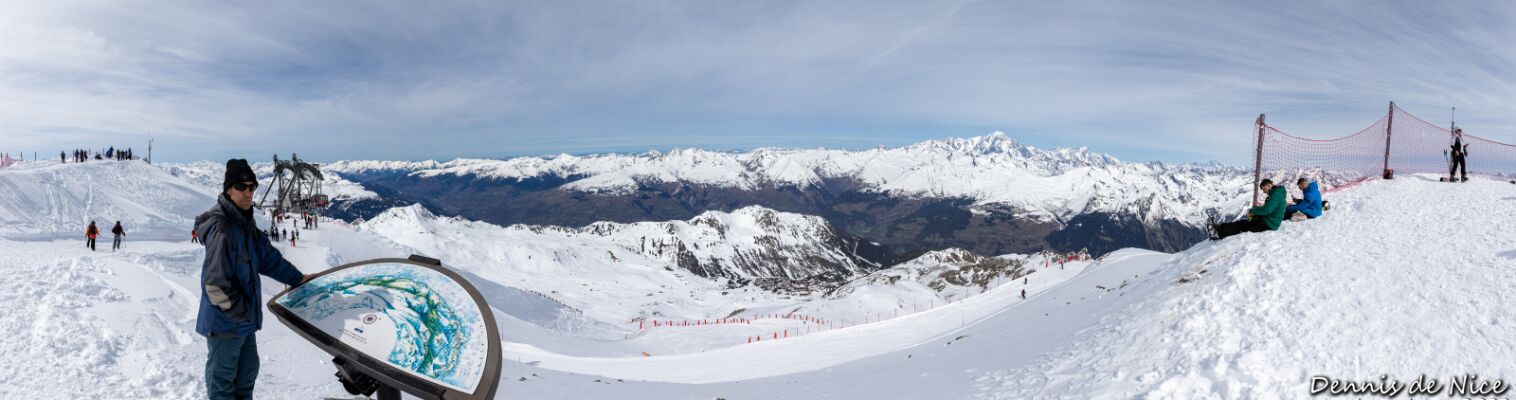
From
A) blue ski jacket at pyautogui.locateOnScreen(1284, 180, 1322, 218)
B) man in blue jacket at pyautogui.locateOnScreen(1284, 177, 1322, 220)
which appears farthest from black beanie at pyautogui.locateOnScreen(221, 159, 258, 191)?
blue ski jacket at pyautogui.locateOnScreen(1284, 180, 1322, 218)

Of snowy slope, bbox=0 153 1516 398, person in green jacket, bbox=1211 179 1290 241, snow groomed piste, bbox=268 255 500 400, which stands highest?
person in green jacket, bbox=1211 179 1290 241

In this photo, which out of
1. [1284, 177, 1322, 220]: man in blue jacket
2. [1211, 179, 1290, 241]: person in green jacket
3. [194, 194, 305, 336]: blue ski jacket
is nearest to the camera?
[194, 194, 305, 336]: blue ski jacket

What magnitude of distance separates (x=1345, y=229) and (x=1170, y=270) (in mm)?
4549

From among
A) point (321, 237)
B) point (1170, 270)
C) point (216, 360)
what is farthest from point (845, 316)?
point (216, 360)

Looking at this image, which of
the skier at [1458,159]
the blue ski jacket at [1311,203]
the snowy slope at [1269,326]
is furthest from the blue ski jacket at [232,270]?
the skier at [1458,159]

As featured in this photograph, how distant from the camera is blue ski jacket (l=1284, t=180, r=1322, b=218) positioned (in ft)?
64.4

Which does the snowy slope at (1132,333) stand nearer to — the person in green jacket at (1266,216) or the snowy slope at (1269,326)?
the snowy slope at (1269,326)

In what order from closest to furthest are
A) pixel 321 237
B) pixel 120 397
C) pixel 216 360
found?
pixel 216 360, pixel 120 397, pixel 321 237

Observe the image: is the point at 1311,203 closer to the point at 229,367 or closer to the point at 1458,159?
the point at 1458,159

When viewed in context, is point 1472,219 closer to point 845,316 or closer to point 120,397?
point 120,397

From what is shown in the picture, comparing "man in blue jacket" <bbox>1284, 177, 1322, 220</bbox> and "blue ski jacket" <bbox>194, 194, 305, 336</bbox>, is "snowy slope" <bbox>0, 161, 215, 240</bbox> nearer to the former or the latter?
"blue ski jacket" <bbox>194, 194, 305, 336</bbox>

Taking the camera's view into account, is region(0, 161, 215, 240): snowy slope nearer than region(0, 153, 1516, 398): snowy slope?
No

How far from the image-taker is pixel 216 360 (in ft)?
18.7

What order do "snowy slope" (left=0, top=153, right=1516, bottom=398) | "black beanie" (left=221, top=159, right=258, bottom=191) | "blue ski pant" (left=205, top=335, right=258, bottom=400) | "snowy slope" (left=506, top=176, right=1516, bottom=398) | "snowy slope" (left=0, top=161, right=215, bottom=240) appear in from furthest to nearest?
"snowy slope" (left=0, top=161, right=215, bottom=240) → "snowy slope" (left=506, top=176, right=1516, bottom=398) → "snowy slope" (left=0, top=153, right=1516, bottom=398) → "blue ski pant" (left=205, top=335, right=258, bottom=400) → "black beanie" (left=221, top=159, right=258, bottom=191)
